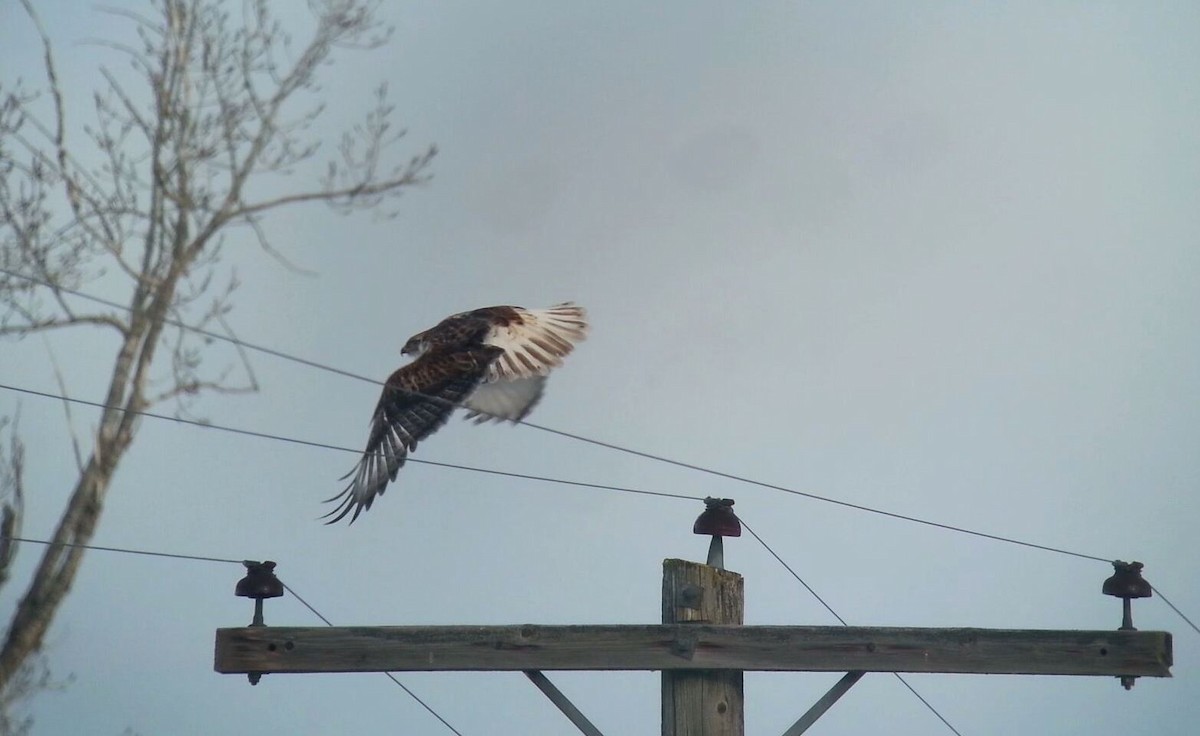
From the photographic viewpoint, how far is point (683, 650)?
15.0 feet

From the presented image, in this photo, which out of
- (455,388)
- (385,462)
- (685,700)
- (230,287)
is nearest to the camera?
(685,700)

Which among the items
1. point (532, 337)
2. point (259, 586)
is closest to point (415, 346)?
point (532, 337)

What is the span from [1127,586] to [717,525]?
1381mm

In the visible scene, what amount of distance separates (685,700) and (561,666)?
0.40m

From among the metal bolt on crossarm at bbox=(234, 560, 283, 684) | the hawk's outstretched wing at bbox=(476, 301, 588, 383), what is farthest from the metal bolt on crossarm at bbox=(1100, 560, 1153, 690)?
the hawk's outstretched wing at bbox=(476, 301, 588, 383)

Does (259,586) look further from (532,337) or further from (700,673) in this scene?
(532,337)

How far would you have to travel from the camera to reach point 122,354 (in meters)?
8.06

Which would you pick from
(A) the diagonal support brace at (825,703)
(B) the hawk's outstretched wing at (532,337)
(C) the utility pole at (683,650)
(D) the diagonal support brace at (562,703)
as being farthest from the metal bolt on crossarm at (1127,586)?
(B) the hawk's outstretched wing at (532,337)

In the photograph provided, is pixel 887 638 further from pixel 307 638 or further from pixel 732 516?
pixel 307 638

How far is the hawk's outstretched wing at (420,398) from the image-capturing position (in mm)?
6828

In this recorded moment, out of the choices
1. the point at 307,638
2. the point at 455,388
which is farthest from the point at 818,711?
the point at 455,388

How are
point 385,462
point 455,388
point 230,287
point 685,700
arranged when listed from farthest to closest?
point 230,287 → point 455,388 → point 385,462 → point 685,700

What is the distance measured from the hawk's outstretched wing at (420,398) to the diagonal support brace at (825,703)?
7.76ft

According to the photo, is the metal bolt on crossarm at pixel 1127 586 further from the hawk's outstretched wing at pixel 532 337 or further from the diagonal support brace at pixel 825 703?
the hawk's outstretched wing at pixel 532 337
